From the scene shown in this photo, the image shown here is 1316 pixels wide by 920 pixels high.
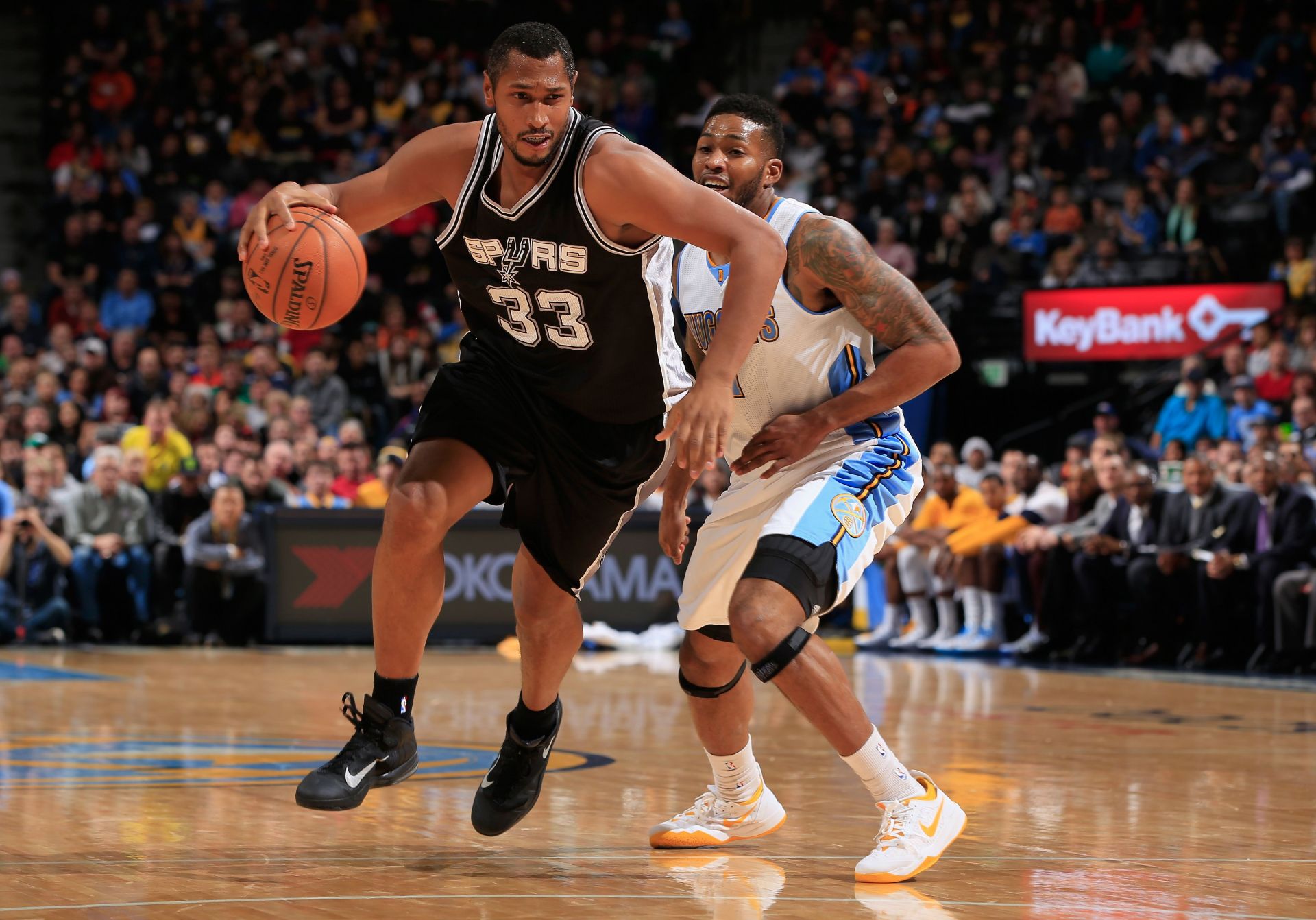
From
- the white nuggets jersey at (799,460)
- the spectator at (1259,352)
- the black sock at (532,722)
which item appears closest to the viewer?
the white nuggets jersey at (799,460)

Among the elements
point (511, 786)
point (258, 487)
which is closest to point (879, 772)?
point (511, 786)

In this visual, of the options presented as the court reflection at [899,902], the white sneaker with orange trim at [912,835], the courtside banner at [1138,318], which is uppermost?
the courtside banner at [1138,318]

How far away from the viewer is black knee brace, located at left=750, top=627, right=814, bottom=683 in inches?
152

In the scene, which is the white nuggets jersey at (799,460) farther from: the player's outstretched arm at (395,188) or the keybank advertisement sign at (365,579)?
the keybank advertisement sign at (365,579)

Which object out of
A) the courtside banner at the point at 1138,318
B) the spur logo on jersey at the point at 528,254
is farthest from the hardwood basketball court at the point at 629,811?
the courtside banner at the point at 1138,318

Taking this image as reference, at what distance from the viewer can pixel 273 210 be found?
4.07m

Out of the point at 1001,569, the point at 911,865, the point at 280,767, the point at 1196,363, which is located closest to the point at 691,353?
the point at 911,865

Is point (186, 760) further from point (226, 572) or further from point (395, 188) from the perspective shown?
point (226, 572)

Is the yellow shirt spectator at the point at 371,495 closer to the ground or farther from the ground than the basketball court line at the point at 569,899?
farther from the ground

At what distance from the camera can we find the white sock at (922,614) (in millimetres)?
12156

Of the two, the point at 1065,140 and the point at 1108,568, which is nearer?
the point at 1108,568

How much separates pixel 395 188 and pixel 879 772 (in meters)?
1.91

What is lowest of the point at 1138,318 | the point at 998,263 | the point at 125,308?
the point at 1138,318

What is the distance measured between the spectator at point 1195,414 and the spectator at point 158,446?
25.5 ft
